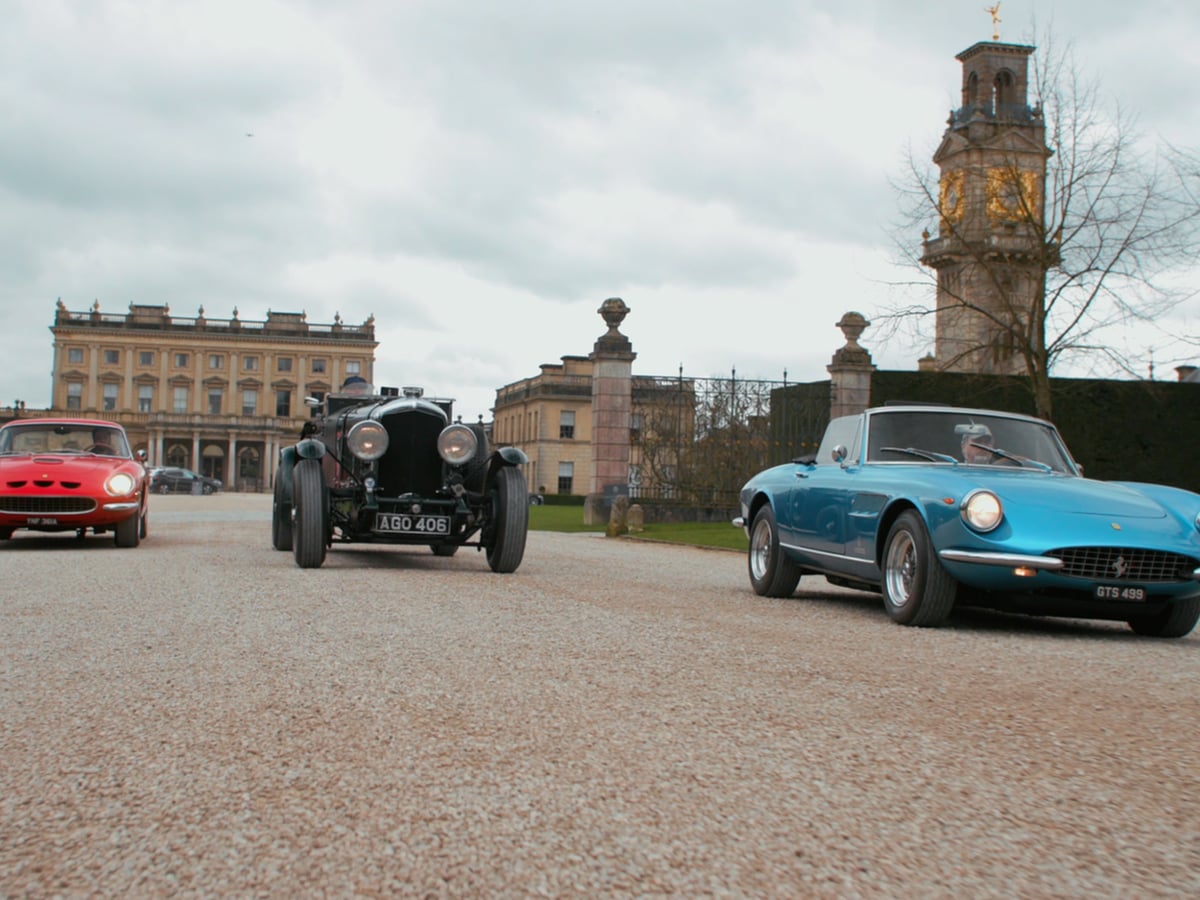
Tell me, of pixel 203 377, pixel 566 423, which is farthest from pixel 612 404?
pixel 203 377

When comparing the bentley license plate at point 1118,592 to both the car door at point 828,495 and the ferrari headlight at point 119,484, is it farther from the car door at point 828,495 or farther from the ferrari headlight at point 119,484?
the ferrari headlight at point 119,484

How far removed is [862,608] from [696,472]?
15.8 m

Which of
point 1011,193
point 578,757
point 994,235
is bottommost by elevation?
point 578,757

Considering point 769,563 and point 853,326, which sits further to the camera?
point 853,326

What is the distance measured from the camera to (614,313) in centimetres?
2531

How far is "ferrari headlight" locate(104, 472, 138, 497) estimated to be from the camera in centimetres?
1322

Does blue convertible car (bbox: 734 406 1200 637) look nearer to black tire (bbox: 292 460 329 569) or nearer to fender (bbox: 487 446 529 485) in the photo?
fender (bbox: 487 446 529 485)

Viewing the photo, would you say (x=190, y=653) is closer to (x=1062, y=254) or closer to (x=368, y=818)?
(x=368, y=818)

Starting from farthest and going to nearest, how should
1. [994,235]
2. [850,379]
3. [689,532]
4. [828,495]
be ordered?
1. [994,235]
2. [850,379]
3. [689,532]
4. [828,495]

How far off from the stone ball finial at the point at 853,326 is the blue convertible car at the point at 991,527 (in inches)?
614

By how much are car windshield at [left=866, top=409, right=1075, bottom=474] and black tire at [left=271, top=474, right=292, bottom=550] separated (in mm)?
6759

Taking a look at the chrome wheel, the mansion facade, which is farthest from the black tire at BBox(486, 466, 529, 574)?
the mansion facade

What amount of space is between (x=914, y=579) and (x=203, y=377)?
366ft

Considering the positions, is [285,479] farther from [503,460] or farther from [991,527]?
[991,527]
